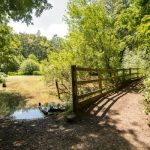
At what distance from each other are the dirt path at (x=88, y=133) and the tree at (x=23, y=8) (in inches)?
203

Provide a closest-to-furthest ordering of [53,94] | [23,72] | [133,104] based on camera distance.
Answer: [133,104]
[53,94]
[23,72]

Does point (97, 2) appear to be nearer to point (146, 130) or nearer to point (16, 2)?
point (16, 2)

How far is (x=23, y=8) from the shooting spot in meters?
11.1

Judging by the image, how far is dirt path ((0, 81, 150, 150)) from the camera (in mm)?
6047

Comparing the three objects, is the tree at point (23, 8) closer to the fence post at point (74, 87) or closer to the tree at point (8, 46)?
the fence post at point (74, 87)

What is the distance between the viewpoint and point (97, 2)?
21.4 metres

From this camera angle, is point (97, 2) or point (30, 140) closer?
point (30, 140)

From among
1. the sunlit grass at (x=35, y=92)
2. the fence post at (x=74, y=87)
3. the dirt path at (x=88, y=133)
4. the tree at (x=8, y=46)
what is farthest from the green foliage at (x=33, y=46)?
Result: the dirt path at (x=88, y=133)

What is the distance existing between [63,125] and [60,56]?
1407 centimetres

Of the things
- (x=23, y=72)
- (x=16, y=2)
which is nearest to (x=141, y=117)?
(x=16, y=2)

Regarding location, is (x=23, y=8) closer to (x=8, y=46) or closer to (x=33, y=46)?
(x=8, y=46)

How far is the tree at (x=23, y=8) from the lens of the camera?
1098 centimetres

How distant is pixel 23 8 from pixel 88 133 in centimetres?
659

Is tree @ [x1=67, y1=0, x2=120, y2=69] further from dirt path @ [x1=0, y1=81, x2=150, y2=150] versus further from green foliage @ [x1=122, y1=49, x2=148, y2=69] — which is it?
dirt path @ [x1=0, y1=81, x2=150, y2=150]
